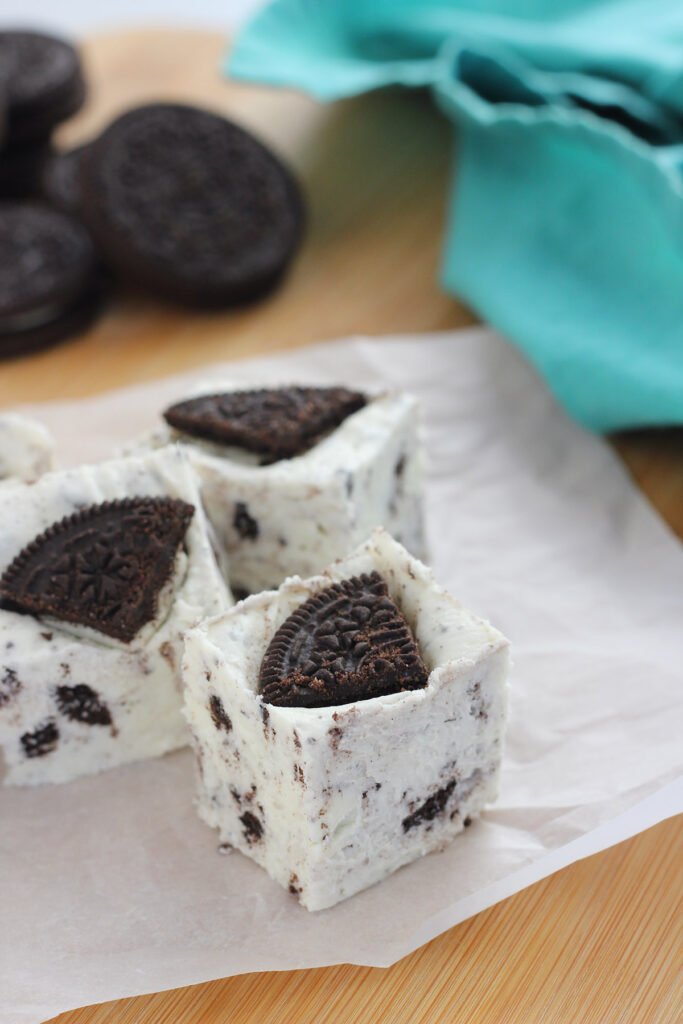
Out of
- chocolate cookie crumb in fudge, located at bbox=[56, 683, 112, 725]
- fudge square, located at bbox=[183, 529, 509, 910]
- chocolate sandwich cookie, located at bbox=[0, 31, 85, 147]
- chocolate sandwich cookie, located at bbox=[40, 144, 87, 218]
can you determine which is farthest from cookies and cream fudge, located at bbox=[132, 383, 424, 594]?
chocolate sandwich cookie, located at bbox=[0, 31, 85, 147]

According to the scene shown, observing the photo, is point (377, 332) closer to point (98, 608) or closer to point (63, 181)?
point (63, 181)

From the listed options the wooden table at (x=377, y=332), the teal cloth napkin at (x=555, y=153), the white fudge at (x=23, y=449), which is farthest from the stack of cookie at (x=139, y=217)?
the white fudge at (x=23, y=449)

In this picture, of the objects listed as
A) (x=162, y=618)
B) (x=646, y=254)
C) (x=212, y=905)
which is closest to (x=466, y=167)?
(x=646, y=254)

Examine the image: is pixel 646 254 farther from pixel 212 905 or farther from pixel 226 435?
pixel 212 905

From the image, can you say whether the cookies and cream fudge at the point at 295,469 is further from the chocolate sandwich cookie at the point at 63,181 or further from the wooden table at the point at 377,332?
the chocolate sandwich cookie at the point at 63,181

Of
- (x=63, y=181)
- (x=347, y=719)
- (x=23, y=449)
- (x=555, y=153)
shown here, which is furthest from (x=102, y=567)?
(x=63, y=181)

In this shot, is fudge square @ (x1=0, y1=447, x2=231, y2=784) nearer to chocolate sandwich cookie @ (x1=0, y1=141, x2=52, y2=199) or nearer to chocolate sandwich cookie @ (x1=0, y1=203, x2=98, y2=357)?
chocolate sandwich cookie @ (x1=0, y1=203, x2=98, y2=357)

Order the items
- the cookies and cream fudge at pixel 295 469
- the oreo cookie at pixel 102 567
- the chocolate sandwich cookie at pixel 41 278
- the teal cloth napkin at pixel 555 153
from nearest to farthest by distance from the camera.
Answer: the oreo cookie at pixel 102 567 < the cookies and cream fudge at pixel 295 469 < the teal cloth napkin at pixel 555 153 < the chocolate sandwich cookie at pixel 41 278
